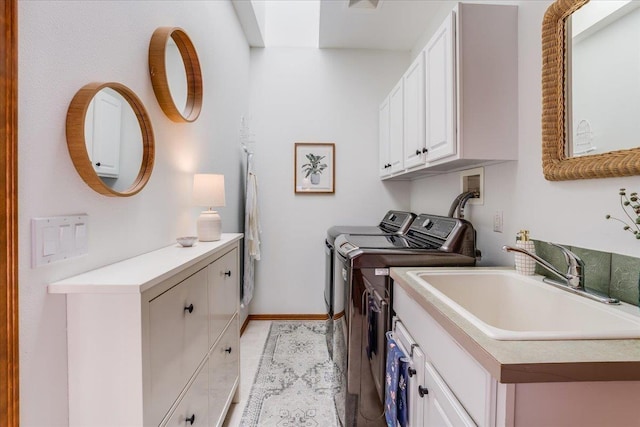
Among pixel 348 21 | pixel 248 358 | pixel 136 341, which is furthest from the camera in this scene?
pixel 348 21

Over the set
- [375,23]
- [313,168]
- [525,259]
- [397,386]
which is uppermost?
[375,23]

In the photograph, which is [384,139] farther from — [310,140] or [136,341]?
[136,341]

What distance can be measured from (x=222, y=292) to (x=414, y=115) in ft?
5.23

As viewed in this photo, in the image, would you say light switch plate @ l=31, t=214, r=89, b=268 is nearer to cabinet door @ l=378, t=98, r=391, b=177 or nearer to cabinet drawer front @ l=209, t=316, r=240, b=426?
cabinet drawer front @ l=209, t=316, r=240, b=426

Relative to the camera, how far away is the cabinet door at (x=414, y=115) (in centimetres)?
198

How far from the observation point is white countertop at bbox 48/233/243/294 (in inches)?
34.5

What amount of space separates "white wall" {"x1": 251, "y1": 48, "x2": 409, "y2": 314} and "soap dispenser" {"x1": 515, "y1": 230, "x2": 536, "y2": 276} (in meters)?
1.91

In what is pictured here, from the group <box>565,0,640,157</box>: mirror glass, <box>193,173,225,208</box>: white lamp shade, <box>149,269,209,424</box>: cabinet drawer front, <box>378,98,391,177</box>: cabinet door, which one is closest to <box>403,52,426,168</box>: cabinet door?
<box>378,98,391,177</box>: cabinet door

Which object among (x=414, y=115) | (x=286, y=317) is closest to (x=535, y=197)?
(x=414, y=115)

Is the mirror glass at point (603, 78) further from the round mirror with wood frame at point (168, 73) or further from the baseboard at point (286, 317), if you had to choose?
the baseboard at point (286, 317)

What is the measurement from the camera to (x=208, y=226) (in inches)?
67.1

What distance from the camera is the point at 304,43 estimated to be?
328 centimetres

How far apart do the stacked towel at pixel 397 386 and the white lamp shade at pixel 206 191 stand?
1.15 meters

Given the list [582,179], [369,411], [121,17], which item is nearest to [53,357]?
[121,17]
